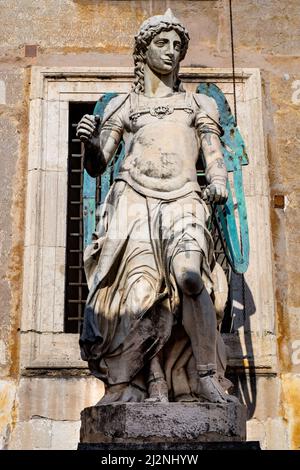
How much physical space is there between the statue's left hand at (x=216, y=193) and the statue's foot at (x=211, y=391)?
1.15m

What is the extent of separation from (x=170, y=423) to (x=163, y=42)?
8.73 ft

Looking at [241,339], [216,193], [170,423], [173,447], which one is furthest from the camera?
[241,339]

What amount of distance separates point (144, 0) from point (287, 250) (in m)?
2.87

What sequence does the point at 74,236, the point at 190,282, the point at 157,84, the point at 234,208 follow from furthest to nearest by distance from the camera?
the point at 74,236 < the point at 234,208 < the point at 157,84 < the point at 190,282

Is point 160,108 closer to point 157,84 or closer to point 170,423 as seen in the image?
point 157,84

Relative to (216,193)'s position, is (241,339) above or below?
below

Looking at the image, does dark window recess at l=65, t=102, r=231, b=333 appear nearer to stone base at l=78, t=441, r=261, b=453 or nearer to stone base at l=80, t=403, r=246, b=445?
stone base at l=80, t=403, r=246, b=445

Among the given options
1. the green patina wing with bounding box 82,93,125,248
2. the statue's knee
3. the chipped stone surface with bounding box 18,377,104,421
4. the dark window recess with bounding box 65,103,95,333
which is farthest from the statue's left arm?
the dark window recess with bounding box 65,103,95,333

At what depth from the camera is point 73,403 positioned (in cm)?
789

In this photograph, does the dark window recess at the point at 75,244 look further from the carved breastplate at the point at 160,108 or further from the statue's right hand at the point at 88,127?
the statue's right hand at the point at 88,127

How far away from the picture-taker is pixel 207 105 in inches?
265

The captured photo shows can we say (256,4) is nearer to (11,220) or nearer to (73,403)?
(11,220)

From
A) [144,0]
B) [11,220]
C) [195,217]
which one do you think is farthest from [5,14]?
[195,217]

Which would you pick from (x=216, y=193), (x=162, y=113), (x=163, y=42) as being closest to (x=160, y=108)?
(x=162, y=113)
